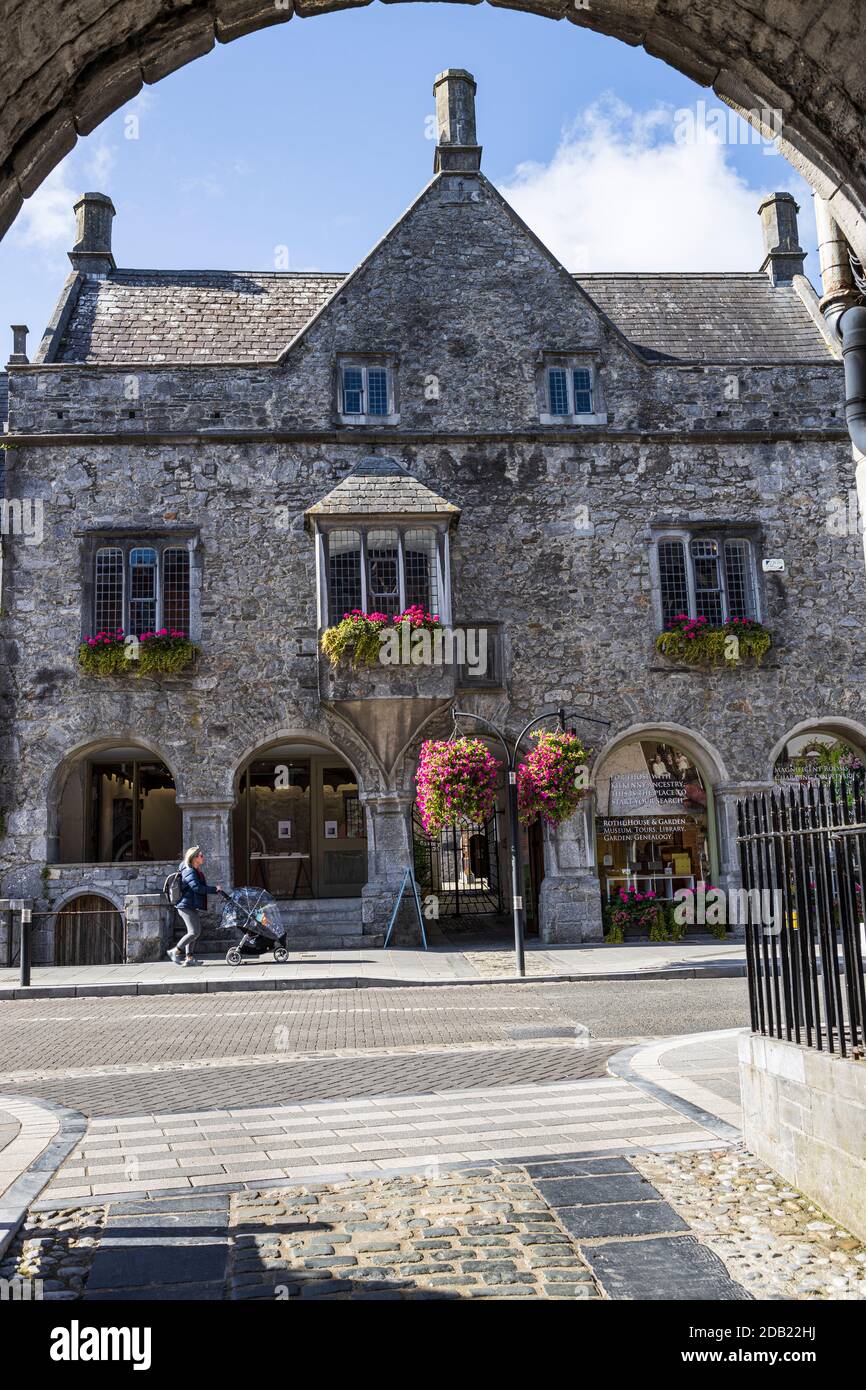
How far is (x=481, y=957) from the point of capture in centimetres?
1756

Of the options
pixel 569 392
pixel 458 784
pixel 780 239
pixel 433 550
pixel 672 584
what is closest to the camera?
pixel 458 784

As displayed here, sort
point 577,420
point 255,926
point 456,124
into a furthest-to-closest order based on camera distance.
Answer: point 456,124, point 577,420, point 255,926

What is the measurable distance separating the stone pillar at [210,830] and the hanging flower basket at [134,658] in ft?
8.23

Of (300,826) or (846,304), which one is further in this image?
(300,826)

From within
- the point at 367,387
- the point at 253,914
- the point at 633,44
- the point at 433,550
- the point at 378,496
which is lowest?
the point at 253,914

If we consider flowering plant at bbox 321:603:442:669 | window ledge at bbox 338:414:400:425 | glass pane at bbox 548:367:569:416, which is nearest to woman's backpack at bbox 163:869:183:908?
flowering plant at bbox 321:603:442:669

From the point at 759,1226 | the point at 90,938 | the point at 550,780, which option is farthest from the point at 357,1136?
the point at 90,938

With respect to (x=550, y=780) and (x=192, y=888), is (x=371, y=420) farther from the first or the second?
(x=192, y=888)

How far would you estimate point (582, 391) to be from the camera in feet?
71.2

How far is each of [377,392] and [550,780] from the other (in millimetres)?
8505

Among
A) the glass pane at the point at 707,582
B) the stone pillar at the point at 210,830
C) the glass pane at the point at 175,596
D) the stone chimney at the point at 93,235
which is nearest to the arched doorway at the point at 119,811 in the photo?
the stone pillar at the point at 210,830

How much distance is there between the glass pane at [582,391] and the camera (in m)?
21.6

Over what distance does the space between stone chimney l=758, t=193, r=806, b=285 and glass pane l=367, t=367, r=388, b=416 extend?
9.95m

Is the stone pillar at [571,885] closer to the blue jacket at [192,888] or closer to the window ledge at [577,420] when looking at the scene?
Result: the blue jacket at [192,888]
